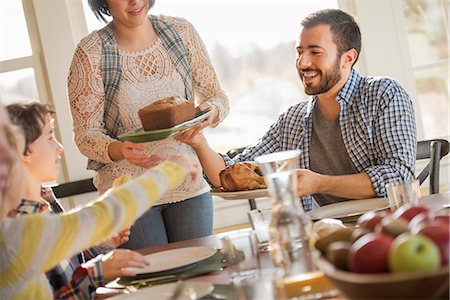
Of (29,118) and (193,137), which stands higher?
(29,118)

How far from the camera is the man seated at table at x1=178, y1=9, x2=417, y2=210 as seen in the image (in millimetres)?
2648

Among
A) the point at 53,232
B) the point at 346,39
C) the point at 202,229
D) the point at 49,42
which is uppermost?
the point at 49,42

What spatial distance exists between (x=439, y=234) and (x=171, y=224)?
1689 mm

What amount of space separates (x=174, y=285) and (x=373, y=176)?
99 cm

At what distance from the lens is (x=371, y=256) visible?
1.16 metres

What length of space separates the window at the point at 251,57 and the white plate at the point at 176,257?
255 cm

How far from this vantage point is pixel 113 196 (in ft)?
5.65

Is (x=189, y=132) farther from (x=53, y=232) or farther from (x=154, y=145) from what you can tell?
(x=53, y=232)

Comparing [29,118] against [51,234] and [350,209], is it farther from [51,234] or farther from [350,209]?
[350,209]

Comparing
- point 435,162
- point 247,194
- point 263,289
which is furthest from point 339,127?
point 263,289

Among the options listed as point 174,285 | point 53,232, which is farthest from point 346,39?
point 53,232

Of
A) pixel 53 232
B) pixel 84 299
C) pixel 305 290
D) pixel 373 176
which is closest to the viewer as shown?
pixel 305 290

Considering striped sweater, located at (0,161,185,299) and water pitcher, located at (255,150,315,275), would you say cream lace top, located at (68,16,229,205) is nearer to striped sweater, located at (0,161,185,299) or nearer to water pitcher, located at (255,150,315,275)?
striped sweater, located at (0,161,185,299)

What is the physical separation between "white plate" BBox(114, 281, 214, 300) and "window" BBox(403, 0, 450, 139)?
324cm
